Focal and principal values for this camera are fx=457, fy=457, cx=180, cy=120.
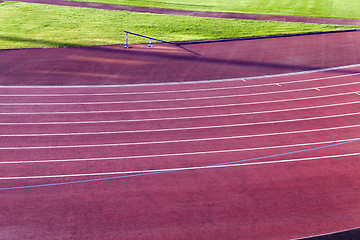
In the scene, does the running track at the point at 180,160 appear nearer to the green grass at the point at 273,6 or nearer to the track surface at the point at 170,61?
the track surface at the point at 170,61

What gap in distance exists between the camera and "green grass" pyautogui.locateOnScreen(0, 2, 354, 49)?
69.5 feet

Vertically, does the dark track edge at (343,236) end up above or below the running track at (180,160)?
above

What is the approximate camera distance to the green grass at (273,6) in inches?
1109

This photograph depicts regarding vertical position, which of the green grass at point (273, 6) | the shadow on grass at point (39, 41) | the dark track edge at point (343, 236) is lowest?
the shadow on grass at point (39, 41)

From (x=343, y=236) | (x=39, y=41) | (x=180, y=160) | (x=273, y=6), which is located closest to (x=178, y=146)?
(x=180, y=160)

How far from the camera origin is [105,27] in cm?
2375

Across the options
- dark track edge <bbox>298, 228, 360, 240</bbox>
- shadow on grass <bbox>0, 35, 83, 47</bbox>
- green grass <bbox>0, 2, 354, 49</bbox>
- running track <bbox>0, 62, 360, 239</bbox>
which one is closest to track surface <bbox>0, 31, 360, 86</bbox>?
shadow on grass <bbox>0, 35, 83, 47</bbox>

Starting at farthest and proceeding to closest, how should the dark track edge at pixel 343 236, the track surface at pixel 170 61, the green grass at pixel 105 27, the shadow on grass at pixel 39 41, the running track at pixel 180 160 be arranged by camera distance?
1. the green grass at pixel 105 27
2. the shadow on grass at pixel 39 41
3. the track surface at pixel 170 61
4. the running track at pixel 180 160
5. the dark track edge at pixel 343 236

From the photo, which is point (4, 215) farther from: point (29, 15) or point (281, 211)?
point (29, 15)

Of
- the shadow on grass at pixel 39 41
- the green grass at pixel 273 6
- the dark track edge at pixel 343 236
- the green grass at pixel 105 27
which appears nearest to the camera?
the dark track edge at pixel 343 236

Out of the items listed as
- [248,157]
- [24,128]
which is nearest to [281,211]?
[248,157]

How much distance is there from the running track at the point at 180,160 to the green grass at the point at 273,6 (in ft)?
45.4

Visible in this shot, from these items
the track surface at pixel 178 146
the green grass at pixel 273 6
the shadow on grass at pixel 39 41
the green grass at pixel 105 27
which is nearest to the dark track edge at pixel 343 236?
the track surface at pixel 178 146

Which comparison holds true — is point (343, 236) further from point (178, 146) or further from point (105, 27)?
point (105, 27)
